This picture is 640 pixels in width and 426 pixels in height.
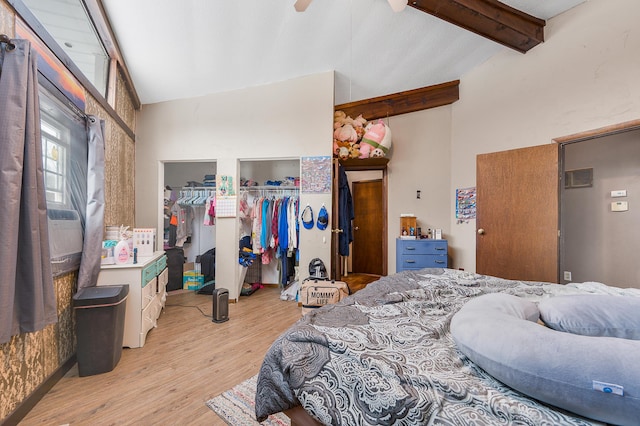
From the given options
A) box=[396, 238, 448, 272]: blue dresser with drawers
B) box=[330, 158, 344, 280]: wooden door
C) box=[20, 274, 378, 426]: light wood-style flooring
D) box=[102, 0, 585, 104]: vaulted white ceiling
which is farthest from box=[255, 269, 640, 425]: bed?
box=[102, 0, 585, 104]: vaulted white ceiling

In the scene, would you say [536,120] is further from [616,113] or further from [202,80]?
[202,80]

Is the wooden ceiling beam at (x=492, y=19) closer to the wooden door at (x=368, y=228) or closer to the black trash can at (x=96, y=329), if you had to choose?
the wooden door at (x=368, y=228)

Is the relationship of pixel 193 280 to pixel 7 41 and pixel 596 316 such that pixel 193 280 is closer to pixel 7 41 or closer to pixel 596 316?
pixel 7 41

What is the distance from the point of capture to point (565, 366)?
596 mm

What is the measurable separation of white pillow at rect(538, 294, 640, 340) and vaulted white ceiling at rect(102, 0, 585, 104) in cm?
258

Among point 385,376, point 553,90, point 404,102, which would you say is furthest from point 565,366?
point 404,102

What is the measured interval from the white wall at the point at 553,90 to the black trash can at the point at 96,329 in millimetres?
3878

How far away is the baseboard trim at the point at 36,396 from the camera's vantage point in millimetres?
1312

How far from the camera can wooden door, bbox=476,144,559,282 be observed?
262 centimetres

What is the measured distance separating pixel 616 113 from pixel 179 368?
416 cm

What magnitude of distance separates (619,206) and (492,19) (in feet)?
8.30

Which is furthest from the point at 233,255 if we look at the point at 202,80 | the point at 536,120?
the point at 536,120

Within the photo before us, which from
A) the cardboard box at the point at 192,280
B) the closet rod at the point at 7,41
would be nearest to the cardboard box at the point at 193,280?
the cardboard box at the point at 192,280

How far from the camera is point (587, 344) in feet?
2.07
